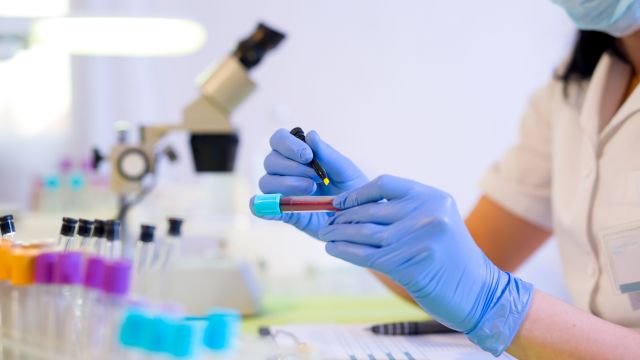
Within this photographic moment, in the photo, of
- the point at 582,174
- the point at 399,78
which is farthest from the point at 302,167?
the point at 399,78

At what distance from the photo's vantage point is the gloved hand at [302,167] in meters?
1.04

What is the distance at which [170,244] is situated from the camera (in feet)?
3.95

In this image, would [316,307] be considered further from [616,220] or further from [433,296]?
[433,296]

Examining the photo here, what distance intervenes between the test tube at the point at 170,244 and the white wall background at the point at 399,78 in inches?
82.9

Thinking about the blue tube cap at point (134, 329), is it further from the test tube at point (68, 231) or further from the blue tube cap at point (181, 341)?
the test tube at point (68, 231)

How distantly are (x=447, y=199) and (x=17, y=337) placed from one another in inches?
19.9

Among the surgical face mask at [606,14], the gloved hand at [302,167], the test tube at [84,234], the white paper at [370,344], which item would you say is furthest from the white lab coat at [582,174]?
the test tube at [84,234]

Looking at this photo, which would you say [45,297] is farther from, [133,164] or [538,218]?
[538,218]

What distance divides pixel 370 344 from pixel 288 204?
0.37 meters

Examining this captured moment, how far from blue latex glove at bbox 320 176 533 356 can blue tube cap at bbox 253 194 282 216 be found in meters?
0.07

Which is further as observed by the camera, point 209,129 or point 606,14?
point 209,129

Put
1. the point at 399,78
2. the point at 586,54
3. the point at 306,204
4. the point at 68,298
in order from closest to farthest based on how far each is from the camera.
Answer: the point at 68,298 → the point at 306,204 → the point at 586,54 → the point at 399,78

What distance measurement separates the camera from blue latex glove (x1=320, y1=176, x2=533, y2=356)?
0.86m

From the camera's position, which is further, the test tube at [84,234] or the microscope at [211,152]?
the microscope at [211,152]
